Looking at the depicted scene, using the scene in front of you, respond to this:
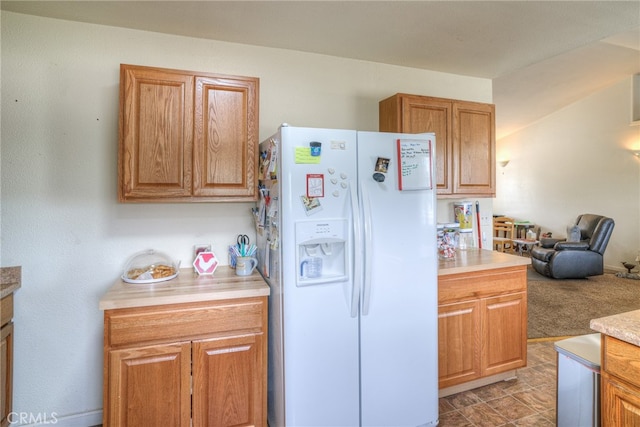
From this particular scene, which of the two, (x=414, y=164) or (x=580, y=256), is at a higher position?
(x=414, y=164)

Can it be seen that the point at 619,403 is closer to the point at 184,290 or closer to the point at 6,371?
the point at 184,290

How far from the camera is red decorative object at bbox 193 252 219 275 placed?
2.07 meters

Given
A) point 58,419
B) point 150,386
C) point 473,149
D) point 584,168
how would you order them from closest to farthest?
point 150,386 → point 58,419 → point 473,149 → point 584,168

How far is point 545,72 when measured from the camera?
4.97 metres

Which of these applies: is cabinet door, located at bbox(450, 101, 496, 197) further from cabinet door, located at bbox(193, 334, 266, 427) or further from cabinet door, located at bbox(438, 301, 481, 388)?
cabinet door, located at bbox(193, 334, 266, 427)

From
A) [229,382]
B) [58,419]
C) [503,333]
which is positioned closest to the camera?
[229,382]

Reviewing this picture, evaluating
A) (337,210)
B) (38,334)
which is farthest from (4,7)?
(337,210)

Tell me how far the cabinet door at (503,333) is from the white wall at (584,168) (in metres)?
5.28

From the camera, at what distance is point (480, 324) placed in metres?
2.30

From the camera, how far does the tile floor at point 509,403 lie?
208cm

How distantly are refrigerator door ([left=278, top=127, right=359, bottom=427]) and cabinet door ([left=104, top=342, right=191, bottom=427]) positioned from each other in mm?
522

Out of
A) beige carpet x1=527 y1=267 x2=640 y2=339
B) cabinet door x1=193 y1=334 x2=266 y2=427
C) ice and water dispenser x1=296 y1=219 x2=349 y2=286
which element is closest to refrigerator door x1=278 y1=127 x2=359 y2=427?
ice and water dispenser x1=296 y1=219 x2=349 y2=286

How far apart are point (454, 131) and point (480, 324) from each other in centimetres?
143

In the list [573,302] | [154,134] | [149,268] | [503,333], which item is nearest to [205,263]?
[149,268]
